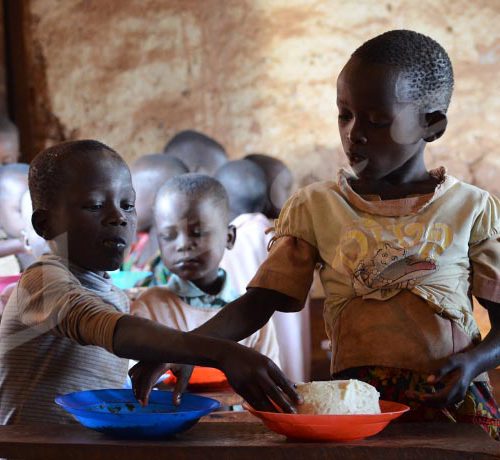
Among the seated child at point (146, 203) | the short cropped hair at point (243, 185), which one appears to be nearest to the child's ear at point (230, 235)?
the seated child at point (146, 203)

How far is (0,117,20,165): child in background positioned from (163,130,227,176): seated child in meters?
0.81

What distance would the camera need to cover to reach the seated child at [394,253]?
1.70 m

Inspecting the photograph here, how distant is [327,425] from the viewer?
1.41 meters

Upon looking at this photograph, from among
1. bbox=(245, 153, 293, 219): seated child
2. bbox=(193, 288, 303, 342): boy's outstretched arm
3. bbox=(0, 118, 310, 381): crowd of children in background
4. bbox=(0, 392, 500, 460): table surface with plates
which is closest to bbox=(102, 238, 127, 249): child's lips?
bbox=(193, 288, 303, 342): boy's outstretched arm

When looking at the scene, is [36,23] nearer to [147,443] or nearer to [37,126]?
[37,126]

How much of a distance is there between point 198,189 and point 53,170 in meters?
1.29

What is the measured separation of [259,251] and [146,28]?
1972mm

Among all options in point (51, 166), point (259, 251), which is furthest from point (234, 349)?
point (259, 251)

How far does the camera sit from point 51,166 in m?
2.04

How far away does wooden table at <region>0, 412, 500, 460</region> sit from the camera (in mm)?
1352

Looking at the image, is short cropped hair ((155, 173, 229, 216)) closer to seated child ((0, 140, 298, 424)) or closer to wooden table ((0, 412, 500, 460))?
seated child ((0, 140, 298, 424))

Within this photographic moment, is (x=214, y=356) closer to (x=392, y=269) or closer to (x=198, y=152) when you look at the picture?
(x=392, y=269)

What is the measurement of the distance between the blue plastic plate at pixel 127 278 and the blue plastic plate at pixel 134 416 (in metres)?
1.97

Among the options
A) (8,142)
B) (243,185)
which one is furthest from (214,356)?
(8,142)
